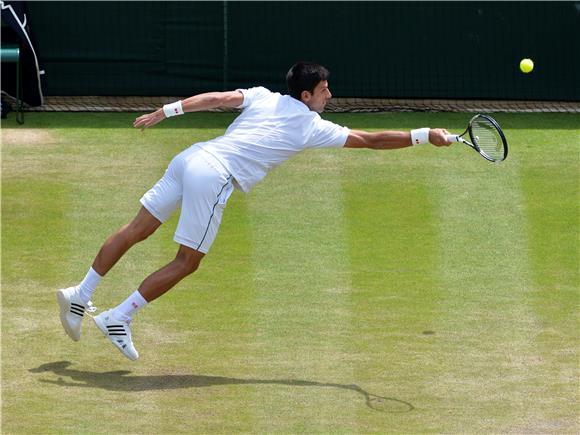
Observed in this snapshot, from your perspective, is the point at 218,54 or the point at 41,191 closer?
the point at 41,191

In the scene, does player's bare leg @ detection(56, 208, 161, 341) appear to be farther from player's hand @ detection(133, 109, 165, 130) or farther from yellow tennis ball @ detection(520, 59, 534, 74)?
yellow tennis ball @ detection(520, 59, 534, 74)

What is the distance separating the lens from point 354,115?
48.6ft

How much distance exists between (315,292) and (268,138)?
171cm

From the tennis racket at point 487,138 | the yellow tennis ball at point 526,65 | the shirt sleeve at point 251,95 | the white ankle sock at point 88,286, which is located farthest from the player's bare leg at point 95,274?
the yellow tennis ball at point 526,65

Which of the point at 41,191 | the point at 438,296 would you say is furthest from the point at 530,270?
the point at 41,191

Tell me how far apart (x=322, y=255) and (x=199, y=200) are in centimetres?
248

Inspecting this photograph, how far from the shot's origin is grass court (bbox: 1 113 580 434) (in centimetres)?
755

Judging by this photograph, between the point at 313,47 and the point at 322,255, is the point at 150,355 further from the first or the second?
the point at 313,47

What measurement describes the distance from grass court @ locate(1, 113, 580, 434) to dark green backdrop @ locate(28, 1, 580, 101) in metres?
0.77

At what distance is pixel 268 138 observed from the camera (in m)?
8.31

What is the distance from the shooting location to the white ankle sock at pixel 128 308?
8.18 m

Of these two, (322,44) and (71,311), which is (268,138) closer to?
(71,311)

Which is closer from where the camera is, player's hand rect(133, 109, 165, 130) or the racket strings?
player's hand rect(133, 109, 165, 130)

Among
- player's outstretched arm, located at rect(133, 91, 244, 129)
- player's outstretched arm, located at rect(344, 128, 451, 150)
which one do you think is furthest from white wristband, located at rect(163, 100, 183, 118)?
player's outstretched arm, located at rect(344, 128, 451, 150)
